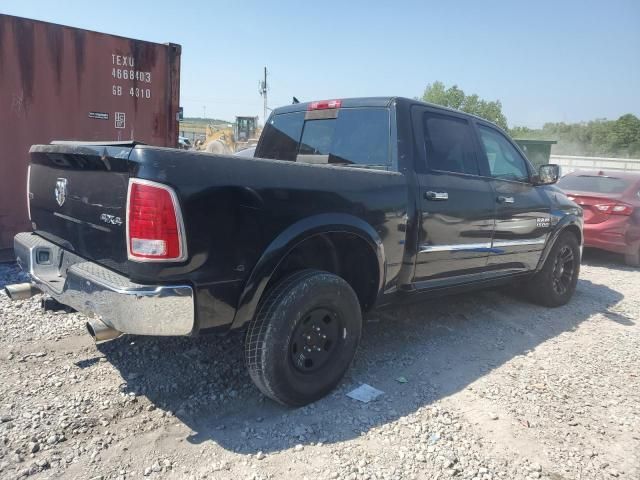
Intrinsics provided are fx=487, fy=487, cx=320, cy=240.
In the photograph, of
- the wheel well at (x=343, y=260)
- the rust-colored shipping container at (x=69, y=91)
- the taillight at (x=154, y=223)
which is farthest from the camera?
the rust-colored shipping container at (x=69, y=91)

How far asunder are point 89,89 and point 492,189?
518cm

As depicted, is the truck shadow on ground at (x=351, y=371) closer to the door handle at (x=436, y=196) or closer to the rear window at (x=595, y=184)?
the door handle at (x=436, y=196)

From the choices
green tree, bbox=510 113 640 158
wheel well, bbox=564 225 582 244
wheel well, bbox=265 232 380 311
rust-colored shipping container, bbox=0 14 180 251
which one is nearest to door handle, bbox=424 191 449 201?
wheel well, bbox=265 232 380 311

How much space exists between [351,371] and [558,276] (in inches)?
121

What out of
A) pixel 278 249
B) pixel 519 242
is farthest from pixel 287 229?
pixel 519 242

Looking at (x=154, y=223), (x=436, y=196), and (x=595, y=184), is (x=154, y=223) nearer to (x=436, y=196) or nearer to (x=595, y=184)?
(x=436, y=196)

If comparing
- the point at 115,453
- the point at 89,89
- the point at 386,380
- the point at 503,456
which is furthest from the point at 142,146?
the point at 89,89

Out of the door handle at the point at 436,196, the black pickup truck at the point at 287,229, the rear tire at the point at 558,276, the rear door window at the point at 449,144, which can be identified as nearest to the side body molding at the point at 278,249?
the black pickup truck at the point at 287,229

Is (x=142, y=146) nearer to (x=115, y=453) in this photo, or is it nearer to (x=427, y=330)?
(x=115, y=453)

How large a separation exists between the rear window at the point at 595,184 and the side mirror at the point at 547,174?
13.0 feet

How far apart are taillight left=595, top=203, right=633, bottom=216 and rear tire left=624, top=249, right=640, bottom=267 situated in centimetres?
75

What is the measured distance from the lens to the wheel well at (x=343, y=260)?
3.11 meters

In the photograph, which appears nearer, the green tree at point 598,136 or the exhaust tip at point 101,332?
the exhaust tip at point 101,332

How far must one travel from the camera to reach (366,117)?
374 cm
